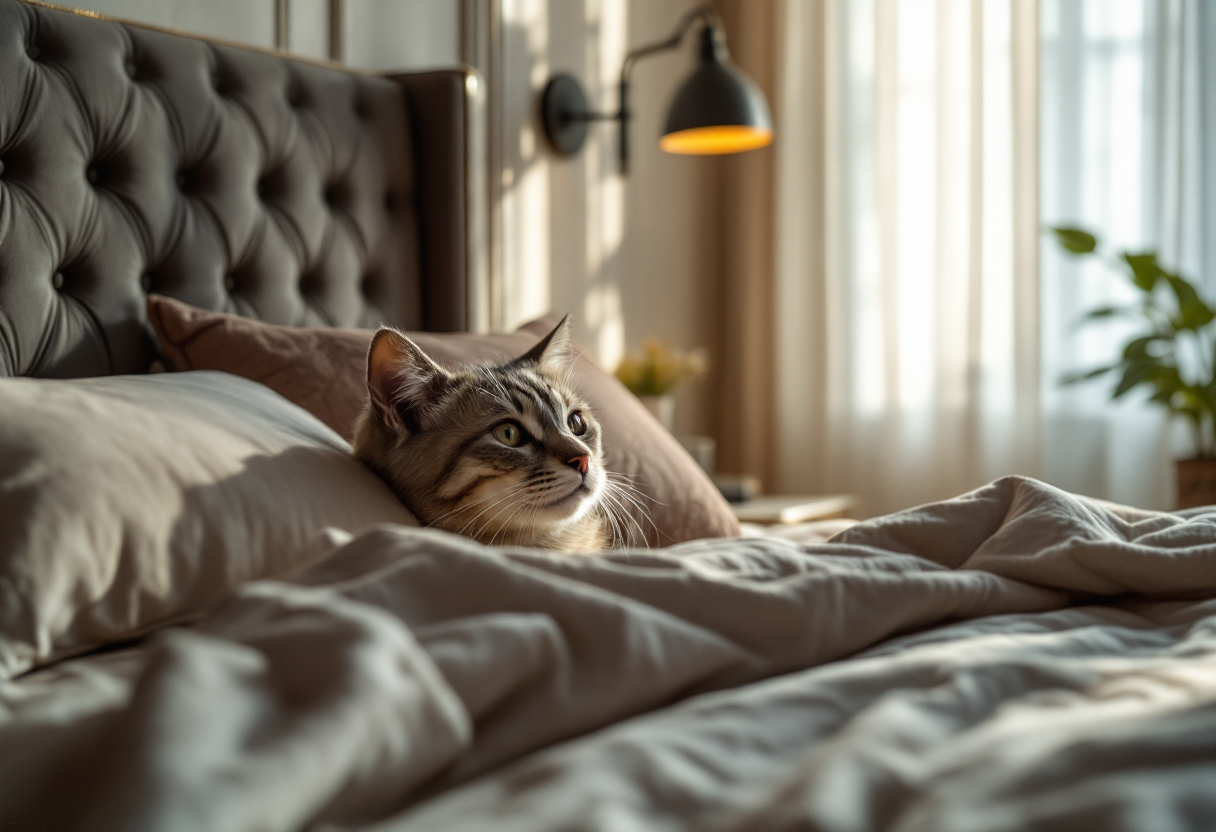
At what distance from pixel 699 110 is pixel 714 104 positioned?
4 centimetres

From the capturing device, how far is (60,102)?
137cm

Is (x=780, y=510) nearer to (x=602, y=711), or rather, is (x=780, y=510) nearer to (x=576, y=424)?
(x=576, y=424)

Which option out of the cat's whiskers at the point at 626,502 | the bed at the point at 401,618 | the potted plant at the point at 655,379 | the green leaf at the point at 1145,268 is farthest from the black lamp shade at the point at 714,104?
the cat's whiskers at the point at 626,502

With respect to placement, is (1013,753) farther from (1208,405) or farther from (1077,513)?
(1208,405)

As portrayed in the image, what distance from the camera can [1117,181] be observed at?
10.6ft

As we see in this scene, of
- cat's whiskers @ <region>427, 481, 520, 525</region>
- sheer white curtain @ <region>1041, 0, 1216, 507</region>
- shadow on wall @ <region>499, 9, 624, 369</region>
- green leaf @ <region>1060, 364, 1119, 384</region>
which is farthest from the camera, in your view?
sheer white curtain @ <region>1041, 0, 1216, 507</region>

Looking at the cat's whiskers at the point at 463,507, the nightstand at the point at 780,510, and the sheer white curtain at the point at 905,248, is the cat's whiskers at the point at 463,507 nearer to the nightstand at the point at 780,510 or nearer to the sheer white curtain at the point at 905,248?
the nightstand at the point at 780,510

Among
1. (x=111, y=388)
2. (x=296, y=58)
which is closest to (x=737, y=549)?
(x=111, y=388)

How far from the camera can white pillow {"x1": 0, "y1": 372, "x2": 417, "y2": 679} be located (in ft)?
2.44

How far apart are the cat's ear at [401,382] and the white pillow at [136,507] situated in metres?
0.14

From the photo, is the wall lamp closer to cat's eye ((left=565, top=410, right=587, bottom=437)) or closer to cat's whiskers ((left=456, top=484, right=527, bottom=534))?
cat's eye ((left=565, top=410, right=587, bottom=437))

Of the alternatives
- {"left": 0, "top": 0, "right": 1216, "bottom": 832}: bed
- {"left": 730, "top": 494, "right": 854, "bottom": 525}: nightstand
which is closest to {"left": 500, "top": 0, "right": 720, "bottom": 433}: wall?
{"left": 730, "top": 494, "right": 854, "bottom": 525}: nightstand

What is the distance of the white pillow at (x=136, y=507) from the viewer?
2.44 ft

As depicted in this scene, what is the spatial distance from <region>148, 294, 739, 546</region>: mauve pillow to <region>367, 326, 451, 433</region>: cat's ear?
7.2 inches
